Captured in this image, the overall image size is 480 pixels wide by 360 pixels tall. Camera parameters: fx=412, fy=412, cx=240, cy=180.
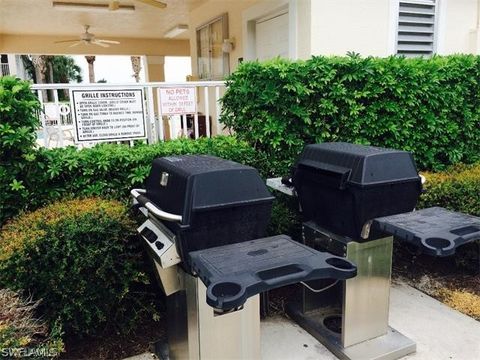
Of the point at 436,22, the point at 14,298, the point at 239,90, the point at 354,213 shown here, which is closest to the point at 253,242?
the point at 354,213

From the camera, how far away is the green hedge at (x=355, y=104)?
344 centimetres

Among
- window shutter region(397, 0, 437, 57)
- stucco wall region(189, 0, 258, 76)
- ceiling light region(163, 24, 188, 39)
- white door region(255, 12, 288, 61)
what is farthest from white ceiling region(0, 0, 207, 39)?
window shutter region(397, 0, 437, 57)

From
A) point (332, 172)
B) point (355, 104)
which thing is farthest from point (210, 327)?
point (355, 104)

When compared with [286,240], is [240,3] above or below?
above

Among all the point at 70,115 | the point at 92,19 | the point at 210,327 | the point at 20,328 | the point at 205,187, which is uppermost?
the point at 92,19

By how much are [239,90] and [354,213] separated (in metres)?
1.54

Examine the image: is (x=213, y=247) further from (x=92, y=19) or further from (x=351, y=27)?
(x=92, y=19)

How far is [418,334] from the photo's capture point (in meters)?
3.01

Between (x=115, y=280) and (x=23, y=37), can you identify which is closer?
(x=115, y=280)

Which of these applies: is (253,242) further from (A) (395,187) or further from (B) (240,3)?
(B) (240,3)

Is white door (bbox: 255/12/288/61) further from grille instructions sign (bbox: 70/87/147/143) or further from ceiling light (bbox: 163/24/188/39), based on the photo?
ceiling light (bbox: 163/24/188/39)

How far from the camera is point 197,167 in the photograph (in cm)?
223

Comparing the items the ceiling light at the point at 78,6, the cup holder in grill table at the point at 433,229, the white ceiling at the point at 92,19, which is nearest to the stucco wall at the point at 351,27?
the cup holder in grill table at the point at 433,229

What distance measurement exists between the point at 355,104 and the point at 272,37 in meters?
2.40
